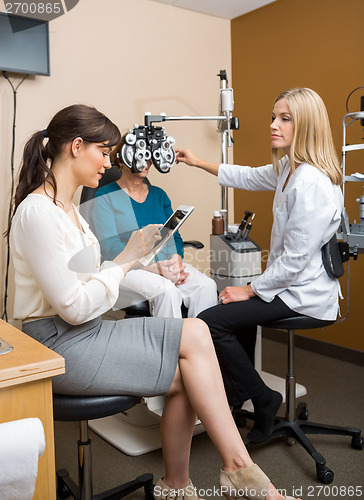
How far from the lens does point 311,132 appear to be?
1.93 metres

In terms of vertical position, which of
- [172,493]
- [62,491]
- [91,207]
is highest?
[91,207]

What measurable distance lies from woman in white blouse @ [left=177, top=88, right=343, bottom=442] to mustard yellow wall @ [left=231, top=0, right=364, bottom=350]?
1040 mm

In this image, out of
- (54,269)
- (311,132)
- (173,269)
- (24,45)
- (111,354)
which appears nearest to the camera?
(54,269)

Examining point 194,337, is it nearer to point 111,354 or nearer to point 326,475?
point 111,354

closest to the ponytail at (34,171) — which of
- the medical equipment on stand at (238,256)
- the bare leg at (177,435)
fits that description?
the bare leg at (177,435)

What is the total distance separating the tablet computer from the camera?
1460mm

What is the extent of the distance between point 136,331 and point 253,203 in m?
2.34

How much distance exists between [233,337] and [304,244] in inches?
16.8

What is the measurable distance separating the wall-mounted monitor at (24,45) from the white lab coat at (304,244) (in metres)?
1.57

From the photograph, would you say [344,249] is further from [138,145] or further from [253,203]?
[253,203]

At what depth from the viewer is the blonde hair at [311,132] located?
6.32 ft

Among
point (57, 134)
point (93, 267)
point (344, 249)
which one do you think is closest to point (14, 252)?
point (93, 267)

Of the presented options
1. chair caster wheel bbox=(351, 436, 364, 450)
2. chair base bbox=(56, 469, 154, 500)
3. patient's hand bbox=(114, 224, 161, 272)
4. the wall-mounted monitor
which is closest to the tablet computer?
patient's hand bbox=(114, 224, 161, 272)

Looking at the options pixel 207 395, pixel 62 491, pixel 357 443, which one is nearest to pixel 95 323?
pixel 207 395
